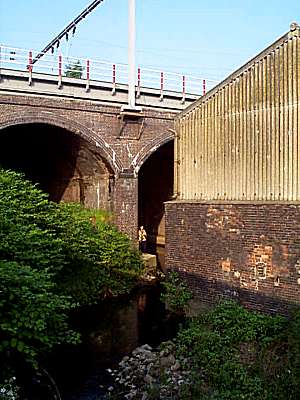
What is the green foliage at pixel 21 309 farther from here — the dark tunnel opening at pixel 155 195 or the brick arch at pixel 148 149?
the dark tunnel opening at pixel 155 195

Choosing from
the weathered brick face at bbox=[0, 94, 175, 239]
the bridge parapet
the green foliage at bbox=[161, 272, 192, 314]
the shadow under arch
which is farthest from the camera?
the shadow under arch

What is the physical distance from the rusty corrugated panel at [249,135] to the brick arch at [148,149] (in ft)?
17.9

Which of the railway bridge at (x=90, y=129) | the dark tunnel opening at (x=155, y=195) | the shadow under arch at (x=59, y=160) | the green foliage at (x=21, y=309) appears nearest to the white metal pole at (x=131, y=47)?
the railway bridge at (x=90, y=129)

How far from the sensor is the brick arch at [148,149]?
17953 mm

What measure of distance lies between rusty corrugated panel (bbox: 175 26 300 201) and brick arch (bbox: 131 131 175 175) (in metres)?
5.45

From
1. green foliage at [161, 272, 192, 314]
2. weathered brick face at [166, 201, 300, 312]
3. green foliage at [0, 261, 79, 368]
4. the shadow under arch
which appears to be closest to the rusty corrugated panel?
weathered brick face at [166, 201, 300, 312]

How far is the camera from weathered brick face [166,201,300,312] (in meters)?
9.69

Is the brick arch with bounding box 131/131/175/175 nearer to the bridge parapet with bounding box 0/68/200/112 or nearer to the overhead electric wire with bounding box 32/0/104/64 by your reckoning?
the bridge parapet with bounding box 0/68/200/112

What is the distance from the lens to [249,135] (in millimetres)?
10742

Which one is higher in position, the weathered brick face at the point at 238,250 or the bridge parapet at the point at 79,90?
the bridge parapet at the point at 79,90

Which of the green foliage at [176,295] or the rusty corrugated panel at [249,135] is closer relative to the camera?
the rusty corrugated panel at [249,135]

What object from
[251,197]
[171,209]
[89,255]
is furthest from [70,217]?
[251,197]

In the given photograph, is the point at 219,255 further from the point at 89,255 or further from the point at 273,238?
the point at 89,255

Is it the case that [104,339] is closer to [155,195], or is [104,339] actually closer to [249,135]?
[249,135]
